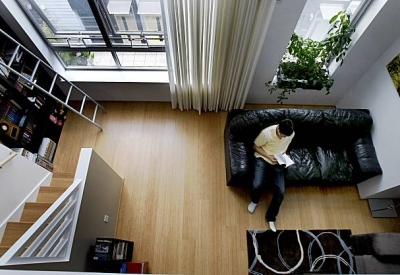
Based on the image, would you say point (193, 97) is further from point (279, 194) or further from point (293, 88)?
point (279, 194)

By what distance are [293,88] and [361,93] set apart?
872mm

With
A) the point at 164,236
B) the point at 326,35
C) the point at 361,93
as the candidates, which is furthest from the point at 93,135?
the point at 361,93

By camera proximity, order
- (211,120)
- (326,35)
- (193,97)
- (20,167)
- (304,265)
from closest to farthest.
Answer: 1. (20,167)
2. (304,265)
3. (326,35)
4. (193,97)
5. (211,120)

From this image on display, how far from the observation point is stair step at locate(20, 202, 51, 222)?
2.28 m

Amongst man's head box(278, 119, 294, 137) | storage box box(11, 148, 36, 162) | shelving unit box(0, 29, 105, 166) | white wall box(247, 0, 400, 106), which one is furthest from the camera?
storage box box(11, 148, 36, 162)

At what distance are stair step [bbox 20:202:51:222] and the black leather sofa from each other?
1920mm

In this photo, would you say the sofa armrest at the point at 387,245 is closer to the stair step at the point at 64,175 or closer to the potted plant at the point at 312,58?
the potted plant at the point at 312,58

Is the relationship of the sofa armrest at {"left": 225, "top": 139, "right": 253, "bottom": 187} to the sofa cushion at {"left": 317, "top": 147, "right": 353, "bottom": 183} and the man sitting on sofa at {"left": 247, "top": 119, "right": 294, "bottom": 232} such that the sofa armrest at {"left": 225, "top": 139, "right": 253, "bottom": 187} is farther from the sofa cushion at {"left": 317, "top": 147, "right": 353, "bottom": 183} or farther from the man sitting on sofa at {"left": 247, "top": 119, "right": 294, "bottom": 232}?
the sofa cushion at {"left": 317, "top": 147, "right": 353, "bottom": 183}

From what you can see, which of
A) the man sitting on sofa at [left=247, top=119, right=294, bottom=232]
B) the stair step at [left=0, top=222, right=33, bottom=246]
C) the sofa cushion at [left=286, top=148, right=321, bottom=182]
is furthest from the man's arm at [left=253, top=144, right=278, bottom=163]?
the stair step at [left=0, top=222, right=33, bottom=246]

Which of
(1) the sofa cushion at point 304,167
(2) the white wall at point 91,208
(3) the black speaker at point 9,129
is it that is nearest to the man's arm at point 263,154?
(1) the sofa cushion at point 304,167

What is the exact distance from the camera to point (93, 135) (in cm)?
339

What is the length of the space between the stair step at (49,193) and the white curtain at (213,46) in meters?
1.75

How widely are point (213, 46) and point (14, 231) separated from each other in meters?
2.57

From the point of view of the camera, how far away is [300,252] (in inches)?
105
